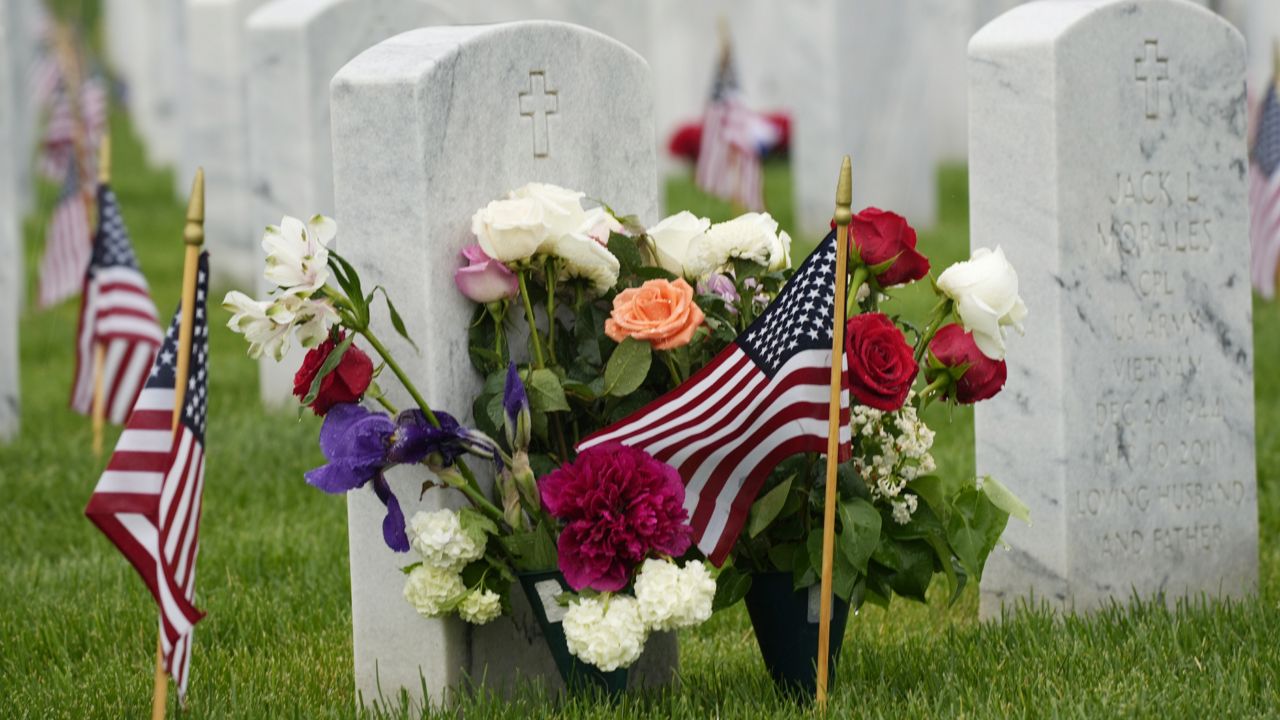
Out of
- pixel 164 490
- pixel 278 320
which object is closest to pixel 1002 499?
pixel 278 320

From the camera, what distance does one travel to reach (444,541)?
3523 millimetres

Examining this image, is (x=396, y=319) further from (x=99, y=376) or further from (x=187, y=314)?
(x=99, y=376)

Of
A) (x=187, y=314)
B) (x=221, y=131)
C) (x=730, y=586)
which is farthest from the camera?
(x=221, y=131)

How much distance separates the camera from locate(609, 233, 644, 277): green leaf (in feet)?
12.5

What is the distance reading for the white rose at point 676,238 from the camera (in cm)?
382

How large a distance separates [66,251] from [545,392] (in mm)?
7047

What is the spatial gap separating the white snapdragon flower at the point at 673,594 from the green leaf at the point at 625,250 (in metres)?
0.71

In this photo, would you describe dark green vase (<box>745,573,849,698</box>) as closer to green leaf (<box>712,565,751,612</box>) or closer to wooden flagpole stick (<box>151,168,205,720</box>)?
green leaf (<box>712,565,751,612</box>)

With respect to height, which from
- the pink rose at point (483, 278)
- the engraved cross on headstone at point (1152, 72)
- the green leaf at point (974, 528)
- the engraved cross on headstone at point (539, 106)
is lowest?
the green leaf at point (974, 528)

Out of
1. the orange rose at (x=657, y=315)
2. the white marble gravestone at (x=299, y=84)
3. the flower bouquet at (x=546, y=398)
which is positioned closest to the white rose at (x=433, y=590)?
the flower bouquet at (x=546, y=398)

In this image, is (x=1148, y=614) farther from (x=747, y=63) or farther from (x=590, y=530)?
(x=747, y=63)

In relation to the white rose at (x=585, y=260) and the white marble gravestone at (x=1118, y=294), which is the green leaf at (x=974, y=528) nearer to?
the white marble gravestone at (x=1118, y=294)

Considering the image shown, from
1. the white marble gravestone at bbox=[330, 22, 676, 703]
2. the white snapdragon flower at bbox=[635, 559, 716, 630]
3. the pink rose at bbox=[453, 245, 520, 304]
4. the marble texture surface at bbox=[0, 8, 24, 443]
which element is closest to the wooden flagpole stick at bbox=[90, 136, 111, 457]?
the marble texture surface at bbox=[0, 8, 24, 443]

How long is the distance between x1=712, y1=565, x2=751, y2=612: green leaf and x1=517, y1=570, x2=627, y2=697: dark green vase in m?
0.25
